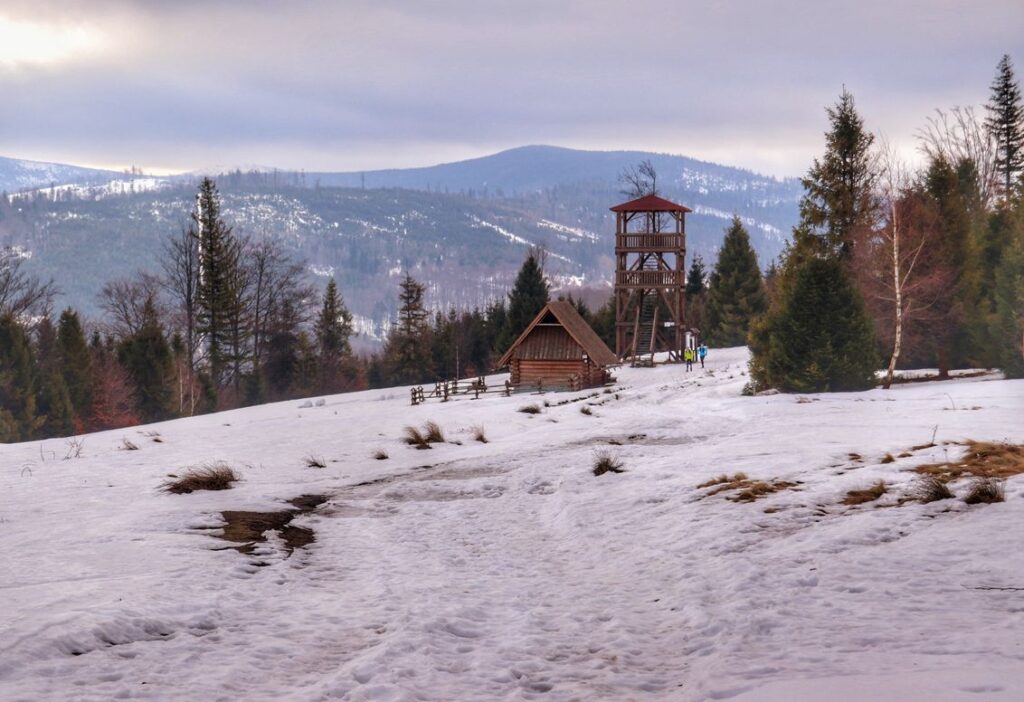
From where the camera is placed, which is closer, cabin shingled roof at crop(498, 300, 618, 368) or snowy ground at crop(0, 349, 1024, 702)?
snowy ground at crop(0, 349, 1024, 702)

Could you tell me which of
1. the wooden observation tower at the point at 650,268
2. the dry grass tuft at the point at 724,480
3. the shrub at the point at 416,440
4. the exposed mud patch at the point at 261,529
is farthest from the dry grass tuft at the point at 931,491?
the wooden observation tower at the point at 650,268

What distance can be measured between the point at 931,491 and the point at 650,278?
45.2 meters

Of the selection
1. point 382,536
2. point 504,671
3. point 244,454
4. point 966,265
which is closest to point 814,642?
point 504,671

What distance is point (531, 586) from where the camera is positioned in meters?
8.81

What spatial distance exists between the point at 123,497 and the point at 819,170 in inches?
1290

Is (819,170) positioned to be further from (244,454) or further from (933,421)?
(244,454)

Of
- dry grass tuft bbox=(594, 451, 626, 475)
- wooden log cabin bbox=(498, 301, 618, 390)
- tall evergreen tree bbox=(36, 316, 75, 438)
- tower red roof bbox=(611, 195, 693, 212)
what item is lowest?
tall evergreen tree bbox=(36, 316, 75, 438)

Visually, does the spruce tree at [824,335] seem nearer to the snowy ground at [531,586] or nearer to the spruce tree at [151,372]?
the snowy ground at [531,586]

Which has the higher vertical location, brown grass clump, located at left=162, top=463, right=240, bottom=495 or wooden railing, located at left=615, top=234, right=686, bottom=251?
wooden railing, located at left=615, top=234, right=686, bottom=251

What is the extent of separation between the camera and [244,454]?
63.4ft

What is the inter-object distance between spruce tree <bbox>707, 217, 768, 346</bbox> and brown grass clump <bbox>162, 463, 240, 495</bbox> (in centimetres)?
5712

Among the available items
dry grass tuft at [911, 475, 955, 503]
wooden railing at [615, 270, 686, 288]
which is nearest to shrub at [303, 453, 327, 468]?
dry grass tuft at [911, 475, 955, 503]

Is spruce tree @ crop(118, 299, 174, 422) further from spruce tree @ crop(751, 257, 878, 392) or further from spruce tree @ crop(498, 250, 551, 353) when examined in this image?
spruce tree @ crop(751, 257, 878, 392)

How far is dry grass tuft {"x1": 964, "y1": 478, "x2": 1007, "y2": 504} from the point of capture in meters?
9.36
